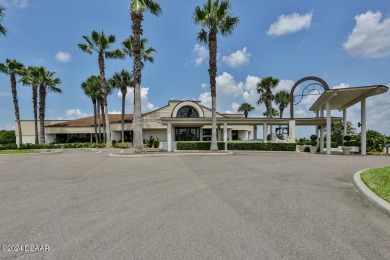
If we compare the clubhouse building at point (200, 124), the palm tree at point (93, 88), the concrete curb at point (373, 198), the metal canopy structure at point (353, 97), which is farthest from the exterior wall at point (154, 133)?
the concrete curb at point (373, 198)

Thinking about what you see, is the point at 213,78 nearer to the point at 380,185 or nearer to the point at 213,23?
the point at 213,23

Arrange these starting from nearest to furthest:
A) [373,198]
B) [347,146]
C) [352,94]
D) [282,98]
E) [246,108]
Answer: [373,198]
[352,94]
[347,146]
[282,98]
[246,108]

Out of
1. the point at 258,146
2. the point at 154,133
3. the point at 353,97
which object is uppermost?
the point at 353,97

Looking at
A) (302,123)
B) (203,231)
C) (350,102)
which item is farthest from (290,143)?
(203,231)

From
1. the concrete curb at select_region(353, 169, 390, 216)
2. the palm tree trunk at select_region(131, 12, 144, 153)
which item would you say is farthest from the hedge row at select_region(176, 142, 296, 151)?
the concrete curb at select_region(353, 169, 390, 216)

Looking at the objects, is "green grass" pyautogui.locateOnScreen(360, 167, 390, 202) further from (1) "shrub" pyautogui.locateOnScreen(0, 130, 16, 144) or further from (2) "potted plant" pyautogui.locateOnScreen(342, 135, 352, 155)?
(1) "shrub" pyautogui.locateOnScreen(0, 130, 16, 144)

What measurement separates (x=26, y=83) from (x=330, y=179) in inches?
1680

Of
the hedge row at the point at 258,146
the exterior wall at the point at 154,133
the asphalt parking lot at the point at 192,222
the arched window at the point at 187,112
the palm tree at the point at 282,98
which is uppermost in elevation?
the palm tree at the point at 282,98

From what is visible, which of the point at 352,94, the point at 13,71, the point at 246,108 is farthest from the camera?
the point at 246,108

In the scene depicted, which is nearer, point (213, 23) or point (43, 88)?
point (213, 23)

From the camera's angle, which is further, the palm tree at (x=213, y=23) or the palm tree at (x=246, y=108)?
the palm tree at (x=246, y=108)

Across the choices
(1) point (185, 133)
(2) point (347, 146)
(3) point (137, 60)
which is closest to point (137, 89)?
(3) point (137, 60)

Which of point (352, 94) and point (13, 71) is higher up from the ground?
point (13, 71)

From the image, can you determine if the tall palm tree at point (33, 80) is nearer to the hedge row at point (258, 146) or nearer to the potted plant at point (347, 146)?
the hedge row at point (258, 146)
